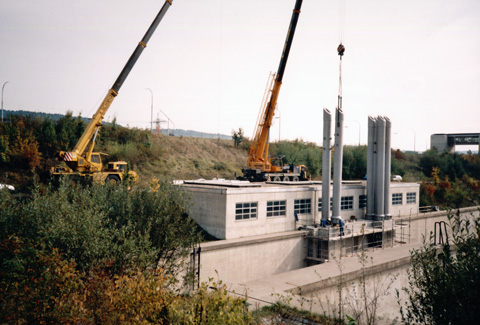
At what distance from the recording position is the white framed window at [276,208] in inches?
986

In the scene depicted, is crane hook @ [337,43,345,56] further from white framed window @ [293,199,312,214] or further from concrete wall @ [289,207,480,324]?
concrete wall @ [289,207,480,324]

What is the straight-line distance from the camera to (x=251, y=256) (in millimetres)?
22328

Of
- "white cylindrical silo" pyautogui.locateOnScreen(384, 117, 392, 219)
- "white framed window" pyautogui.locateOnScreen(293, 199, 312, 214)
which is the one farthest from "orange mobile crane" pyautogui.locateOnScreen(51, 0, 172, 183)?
"white cylindrical silo" pyautogui.locateOnScreen(384, 117, 392, 219)

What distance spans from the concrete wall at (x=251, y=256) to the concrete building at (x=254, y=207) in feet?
3.30

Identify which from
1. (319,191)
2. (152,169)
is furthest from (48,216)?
(152,169)

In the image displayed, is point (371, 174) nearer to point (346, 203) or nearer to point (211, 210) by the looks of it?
point (346, 203)

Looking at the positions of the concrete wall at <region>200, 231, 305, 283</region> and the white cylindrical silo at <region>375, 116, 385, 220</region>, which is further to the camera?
the white cylindrical silo at <region>375, 116, 385, 220</region>

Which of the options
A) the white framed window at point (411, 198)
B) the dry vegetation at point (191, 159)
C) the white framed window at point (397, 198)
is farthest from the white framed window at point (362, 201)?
the dry vegetation at point (191, 159)

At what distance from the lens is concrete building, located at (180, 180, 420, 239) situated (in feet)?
74.8

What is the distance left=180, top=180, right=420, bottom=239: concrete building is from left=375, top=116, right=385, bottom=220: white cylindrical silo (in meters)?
2.03

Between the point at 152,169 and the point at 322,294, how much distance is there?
30870 mm

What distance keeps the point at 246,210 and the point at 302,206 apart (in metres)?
5.27

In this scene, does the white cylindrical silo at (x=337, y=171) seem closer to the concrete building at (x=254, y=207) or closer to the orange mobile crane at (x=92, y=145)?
the concrete building at (x=254, y=207)

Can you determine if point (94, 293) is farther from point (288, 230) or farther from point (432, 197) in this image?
point (432, 197)
